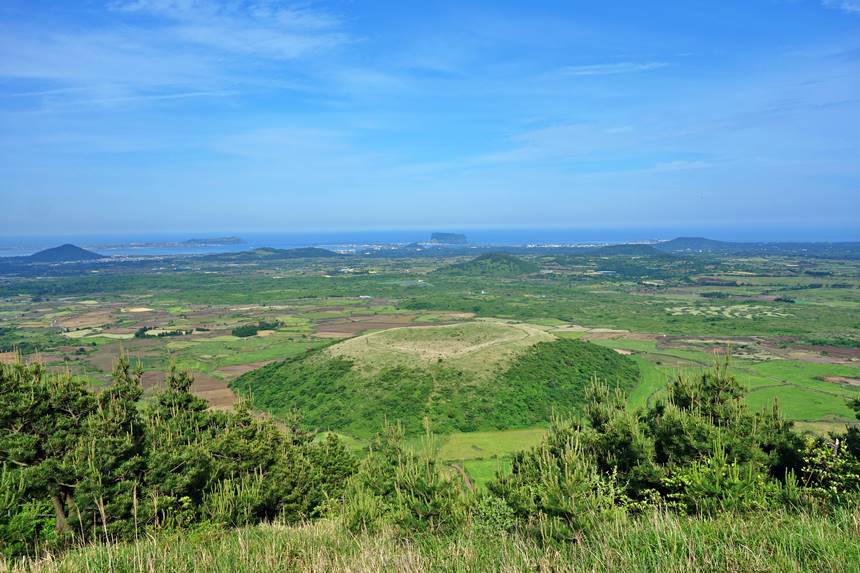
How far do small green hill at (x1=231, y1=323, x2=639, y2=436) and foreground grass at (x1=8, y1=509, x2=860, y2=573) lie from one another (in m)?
44.7

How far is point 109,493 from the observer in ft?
61.4

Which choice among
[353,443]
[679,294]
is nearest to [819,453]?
[353,443]

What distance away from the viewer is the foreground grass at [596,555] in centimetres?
623

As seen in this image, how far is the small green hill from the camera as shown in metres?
58.2

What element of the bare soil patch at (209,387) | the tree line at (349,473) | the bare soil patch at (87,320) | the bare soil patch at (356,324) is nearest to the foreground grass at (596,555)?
the tree line at (349,473)

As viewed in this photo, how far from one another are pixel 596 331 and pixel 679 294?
8001cm

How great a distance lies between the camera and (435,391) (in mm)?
61594

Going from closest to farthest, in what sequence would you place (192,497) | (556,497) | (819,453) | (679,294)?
(556,497)
(819,453)
(192,497)
(679,294)

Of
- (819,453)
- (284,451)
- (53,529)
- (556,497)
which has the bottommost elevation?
(284,451)

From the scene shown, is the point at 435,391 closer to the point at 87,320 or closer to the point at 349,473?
the point at 349,473

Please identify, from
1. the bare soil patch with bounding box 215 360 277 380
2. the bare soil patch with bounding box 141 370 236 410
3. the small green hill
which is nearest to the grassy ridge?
the small green hill

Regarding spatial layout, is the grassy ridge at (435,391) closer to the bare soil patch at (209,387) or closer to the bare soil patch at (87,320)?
the bare soil patch at (209,387)

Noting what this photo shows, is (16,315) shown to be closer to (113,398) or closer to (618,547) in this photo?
(113,398)

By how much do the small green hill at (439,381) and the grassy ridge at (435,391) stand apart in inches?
4.9
